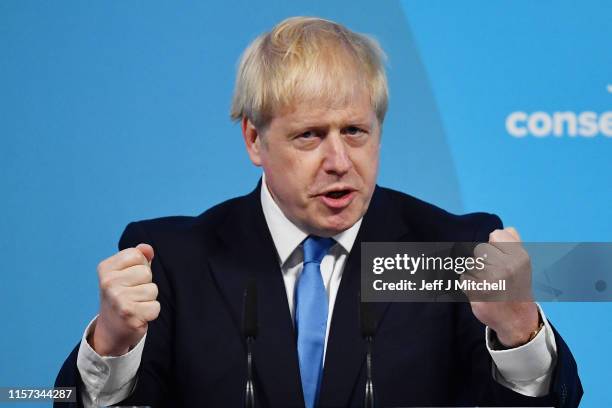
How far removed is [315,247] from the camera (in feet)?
7.23

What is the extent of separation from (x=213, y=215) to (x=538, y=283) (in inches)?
33.8

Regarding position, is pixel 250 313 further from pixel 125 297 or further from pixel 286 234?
pixel 286 234

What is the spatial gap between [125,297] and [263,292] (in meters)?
0.43

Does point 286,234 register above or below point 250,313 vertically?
above

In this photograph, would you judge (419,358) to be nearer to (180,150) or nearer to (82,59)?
(180,150)

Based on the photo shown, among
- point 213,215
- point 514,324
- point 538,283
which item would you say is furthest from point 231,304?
point 538,283

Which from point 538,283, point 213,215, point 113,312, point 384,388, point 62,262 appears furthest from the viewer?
point 62,262

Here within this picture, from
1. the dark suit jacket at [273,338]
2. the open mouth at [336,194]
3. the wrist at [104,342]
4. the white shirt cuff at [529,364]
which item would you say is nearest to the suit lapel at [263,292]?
the dark suit jacket at [273,338]

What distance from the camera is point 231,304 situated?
219cm

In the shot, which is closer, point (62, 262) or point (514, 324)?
point (514, 324)

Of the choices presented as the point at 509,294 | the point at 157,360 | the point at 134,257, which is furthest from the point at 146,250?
the point at 509,294

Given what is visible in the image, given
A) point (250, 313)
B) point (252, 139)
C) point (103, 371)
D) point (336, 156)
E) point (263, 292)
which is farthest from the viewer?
point (252, 139)

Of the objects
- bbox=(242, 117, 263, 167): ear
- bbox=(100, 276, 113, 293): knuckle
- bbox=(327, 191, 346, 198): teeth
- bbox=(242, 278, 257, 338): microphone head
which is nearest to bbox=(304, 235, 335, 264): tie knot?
bbox=(327, 191, 346, 198): teeth

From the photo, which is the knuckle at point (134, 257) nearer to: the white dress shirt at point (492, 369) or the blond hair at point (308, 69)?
the white dress shirt at point (492, 369)
